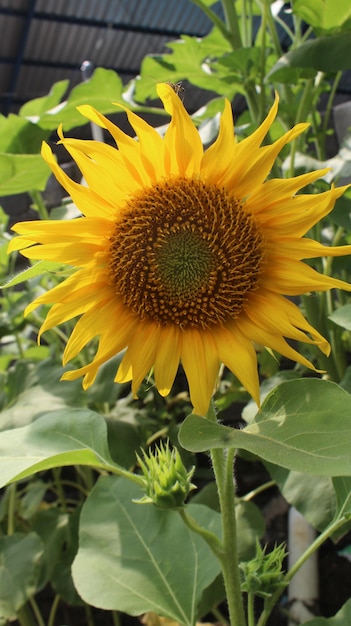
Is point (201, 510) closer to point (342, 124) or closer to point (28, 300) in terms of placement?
point (28, 300)

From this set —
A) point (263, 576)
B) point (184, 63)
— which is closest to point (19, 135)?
point (184, 63)

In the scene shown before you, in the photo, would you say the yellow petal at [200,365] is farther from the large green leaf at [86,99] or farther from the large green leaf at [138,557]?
the large green leaf at [86,99]

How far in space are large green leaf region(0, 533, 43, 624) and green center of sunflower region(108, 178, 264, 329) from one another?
400 mm

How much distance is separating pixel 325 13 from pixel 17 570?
2.39ft

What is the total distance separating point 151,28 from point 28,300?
2.17 meters

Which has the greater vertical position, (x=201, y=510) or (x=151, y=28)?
(x=151, y=28)

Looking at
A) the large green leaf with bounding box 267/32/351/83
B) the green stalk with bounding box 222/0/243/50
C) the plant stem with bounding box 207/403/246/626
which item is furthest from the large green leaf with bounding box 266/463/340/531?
the green stalk with bounding box 222/0/243/50

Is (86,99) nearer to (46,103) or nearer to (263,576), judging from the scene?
(46,103)

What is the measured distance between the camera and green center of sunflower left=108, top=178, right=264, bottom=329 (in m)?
0.51

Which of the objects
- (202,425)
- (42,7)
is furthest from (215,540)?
(42,7)

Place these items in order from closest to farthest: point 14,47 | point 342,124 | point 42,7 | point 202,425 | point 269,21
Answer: point 202,425, point 269,21, point 342,124, point 42,7, point 14,47

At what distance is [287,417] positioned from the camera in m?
0.47

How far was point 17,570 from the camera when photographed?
75 centimetres

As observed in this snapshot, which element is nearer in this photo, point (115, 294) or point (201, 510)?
point (115, 294)
